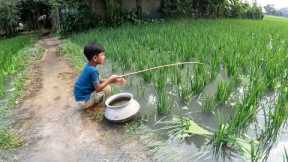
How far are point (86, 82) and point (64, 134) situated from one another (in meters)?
0.76

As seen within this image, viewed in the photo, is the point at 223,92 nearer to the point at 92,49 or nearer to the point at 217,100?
the point at 217,100

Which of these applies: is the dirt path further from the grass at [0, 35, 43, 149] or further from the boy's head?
the boy's head

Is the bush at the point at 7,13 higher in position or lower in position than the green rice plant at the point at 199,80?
higher

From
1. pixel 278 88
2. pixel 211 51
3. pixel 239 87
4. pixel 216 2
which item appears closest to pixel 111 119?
pixel 239 87

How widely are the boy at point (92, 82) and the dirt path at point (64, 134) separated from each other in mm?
198

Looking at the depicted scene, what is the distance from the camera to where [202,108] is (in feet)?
10.5

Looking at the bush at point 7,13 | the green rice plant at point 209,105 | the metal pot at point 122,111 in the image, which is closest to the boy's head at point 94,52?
the metal pot at point 122,111

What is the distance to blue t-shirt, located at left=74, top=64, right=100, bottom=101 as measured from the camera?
140 inches

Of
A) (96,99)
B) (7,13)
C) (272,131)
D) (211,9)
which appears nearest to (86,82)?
(96,99)

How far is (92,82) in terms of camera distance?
3.64 m

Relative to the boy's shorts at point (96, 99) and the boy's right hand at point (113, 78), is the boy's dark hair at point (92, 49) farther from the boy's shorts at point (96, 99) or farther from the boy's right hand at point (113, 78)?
the boy's shorts at point (96, 99)

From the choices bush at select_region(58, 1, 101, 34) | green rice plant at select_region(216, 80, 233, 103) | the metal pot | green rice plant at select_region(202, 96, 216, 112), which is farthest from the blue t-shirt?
bush at select_region(58, 1, 101, 34)

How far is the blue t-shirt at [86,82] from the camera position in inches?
140

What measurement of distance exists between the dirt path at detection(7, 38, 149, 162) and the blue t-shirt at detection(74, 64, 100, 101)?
0.76 feet
